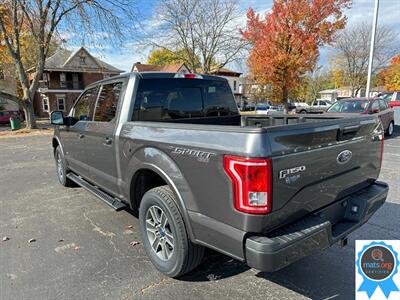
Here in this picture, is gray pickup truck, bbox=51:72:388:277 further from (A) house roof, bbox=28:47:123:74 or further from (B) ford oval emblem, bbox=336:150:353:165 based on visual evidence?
(A) house roof, bbox=28:47:123:74

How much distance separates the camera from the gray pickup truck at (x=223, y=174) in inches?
76.4

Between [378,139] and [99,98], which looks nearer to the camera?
[378,139]

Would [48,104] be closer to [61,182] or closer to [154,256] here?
[61,182]

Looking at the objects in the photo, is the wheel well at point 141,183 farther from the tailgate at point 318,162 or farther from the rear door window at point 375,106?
the rear door window at point 375,106

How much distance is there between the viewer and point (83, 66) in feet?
121

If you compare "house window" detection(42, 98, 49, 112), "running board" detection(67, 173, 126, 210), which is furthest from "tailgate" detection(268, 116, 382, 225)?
"house window" detection(42, 98, 49, 112)

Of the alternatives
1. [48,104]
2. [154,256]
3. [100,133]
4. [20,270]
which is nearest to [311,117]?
[154,256]

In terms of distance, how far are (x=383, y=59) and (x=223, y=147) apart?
43746mm

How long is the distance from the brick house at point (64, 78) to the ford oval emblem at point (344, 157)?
38058 millimetres

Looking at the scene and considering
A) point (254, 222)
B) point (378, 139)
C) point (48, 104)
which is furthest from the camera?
point (48, 104)

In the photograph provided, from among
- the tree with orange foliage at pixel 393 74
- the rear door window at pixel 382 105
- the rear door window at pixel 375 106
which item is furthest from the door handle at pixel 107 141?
the tree with orange foliage at pixel 393 74

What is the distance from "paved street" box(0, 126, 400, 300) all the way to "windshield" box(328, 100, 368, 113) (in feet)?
24.0

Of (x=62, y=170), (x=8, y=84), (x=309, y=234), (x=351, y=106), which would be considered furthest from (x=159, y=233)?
(x=8, y=84)

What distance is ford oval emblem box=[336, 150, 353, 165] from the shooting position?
7.86 feet
